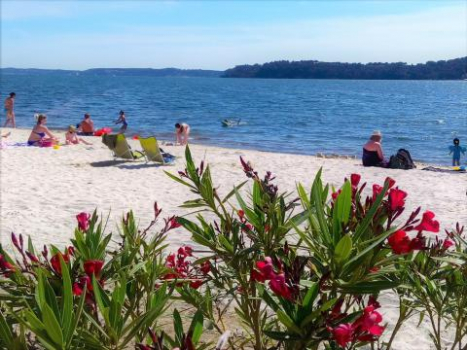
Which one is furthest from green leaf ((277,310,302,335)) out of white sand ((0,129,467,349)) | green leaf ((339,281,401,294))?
white sand ((0,129,467,349))

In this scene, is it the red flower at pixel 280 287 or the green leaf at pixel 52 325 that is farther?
the red flower at pixel 280 287

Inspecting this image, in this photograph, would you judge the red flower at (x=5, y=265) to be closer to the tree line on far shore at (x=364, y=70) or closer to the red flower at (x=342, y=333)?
the red flower at (x=342, y=333)

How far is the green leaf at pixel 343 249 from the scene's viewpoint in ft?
3.79

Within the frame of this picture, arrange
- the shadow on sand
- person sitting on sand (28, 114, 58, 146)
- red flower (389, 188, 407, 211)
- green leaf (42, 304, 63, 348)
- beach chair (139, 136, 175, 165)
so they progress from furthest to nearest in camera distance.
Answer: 1. person sitting on sand (28, 114, 58, 146)
2. beach chair (139, 136, 175, 165)
3. the shadow on sand
4. red flower (389, 188, 407, 211)
5. green leaf (42, 304, 63, 348)

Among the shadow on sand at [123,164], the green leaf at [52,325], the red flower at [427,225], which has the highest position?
the red flower at [427,225]

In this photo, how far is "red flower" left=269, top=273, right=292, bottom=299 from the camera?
1197 mm

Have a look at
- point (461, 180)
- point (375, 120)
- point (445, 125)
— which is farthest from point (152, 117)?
point (461, 180)

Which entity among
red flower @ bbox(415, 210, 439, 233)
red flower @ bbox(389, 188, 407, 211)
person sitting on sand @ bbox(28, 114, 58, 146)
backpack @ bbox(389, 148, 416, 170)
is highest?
red flower @ bbox(389, 188, 407, 211)

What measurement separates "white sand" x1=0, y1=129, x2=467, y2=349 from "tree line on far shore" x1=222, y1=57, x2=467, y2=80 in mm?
137360

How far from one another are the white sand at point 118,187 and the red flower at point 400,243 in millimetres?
2076

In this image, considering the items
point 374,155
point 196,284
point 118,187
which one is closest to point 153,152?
point 118,187

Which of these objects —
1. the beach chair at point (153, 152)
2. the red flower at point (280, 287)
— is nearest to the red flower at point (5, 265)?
the red flower at point (280, 287)

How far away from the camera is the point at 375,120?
3528cm

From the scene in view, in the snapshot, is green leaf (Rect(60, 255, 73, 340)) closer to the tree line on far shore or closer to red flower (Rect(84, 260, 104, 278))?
red flower (Rect(84, 260, 104, 278))
